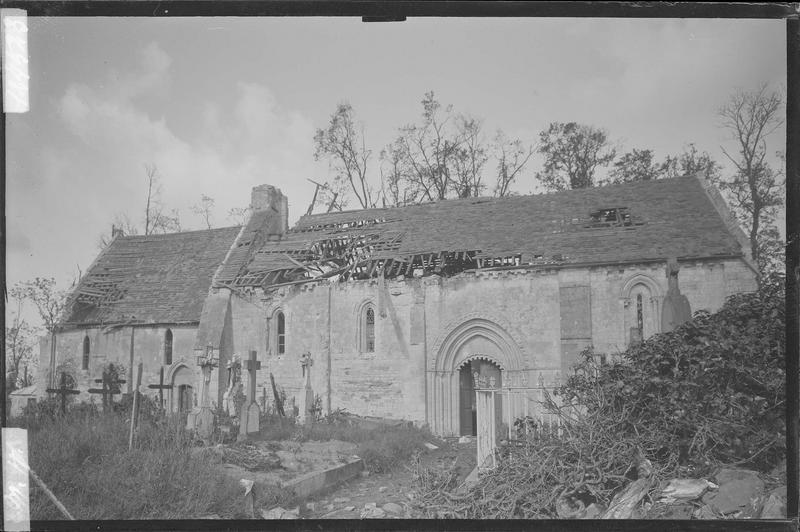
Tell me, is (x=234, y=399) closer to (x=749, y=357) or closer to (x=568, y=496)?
(x=568, y=496)

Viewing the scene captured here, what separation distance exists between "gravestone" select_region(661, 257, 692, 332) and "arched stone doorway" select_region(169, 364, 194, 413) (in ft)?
27.6

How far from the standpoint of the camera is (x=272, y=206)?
9.69m

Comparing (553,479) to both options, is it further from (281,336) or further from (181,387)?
(181,387)

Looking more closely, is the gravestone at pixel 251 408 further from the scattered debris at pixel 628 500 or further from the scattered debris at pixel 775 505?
the scattered debris at pixel 775 505

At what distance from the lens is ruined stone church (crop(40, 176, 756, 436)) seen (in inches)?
373

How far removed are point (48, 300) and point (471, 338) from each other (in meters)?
7.30

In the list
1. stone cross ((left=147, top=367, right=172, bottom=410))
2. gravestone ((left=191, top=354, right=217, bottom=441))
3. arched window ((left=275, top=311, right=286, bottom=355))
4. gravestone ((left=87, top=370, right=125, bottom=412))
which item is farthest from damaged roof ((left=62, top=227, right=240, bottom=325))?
arched window ((left=275, top=311, right=286, bottom=355))

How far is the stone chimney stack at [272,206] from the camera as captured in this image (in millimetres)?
8672

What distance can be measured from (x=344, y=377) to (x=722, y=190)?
22.8ft

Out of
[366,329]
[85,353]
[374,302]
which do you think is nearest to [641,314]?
[374,302]

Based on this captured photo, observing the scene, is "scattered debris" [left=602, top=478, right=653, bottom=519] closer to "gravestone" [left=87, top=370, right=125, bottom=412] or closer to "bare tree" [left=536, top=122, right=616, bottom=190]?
"bare tree" [left=536, top=122, right=616, bottom=190]

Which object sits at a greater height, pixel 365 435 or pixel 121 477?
pixel 121 477

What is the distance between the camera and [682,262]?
8.23m

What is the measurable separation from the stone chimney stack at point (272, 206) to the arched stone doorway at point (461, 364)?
381 centimetres
